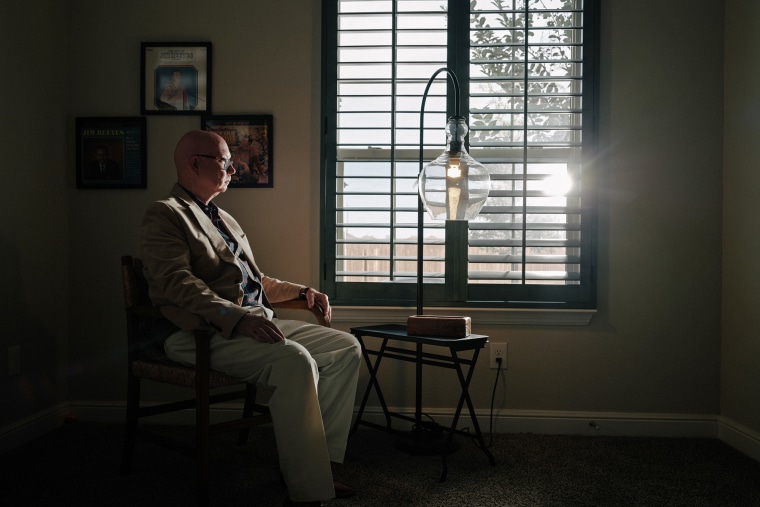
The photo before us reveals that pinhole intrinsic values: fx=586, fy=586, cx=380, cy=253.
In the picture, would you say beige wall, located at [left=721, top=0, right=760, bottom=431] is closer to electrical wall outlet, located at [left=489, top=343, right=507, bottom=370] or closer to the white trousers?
electrical wall outlet, located at [left=489, top=343, right=507, bottom=370]

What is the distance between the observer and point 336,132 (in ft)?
9.83

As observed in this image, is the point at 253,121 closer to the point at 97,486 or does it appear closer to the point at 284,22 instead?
the point at 284,22

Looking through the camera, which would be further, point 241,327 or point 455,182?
point 455,182


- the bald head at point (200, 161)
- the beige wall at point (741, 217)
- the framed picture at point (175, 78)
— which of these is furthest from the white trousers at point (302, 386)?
the beige wall at point (741, 217)

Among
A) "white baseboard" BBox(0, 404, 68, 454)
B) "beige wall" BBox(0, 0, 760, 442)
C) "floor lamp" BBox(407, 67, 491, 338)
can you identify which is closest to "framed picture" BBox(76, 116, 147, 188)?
"beige wall" BBox(0, 0, 760, 442)

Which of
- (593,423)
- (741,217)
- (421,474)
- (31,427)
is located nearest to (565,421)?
(593,423)

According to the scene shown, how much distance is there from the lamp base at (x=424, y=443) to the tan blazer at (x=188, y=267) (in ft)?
3.05

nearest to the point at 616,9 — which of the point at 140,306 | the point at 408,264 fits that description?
the point at 408,264

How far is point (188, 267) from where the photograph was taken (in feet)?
7.07

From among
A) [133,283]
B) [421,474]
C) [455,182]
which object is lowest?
[421,474]

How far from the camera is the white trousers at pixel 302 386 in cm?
186

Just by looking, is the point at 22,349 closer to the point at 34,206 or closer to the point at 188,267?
the point at 34,206

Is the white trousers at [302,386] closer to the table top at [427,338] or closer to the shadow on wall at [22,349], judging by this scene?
the table top at [427,338]

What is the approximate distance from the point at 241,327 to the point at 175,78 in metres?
1.59
